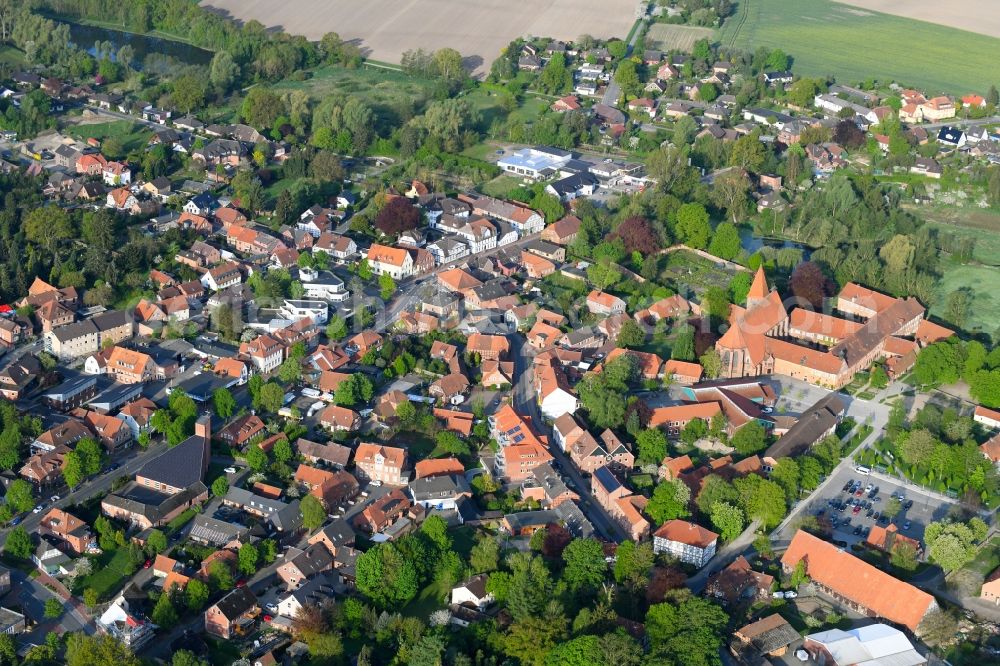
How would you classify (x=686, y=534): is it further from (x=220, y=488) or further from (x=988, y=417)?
(x=988, y=417)

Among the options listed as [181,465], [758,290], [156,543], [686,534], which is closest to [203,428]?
[181,465]

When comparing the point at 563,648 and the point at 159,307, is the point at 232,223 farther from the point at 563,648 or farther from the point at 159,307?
the point at 563,648

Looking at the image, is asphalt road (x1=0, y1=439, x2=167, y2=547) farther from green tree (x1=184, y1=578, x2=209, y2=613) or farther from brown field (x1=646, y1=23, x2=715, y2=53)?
brown field (x1=646, y1=23, x2=715, y2=53)

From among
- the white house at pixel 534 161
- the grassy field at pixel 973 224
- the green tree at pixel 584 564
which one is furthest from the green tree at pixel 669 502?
the white house at pixel 534 161

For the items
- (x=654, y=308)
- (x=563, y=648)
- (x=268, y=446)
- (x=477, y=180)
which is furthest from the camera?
(x=477, y=180)

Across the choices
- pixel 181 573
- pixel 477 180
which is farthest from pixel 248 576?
pixel 477 180

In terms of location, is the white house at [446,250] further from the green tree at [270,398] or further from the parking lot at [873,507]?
the parking lot at [873,507]

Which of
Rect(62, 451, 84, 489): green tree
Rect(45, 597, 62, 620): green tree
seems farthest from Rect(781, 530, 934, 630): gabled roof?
Rect(62, 451, 84, 489): green tree
